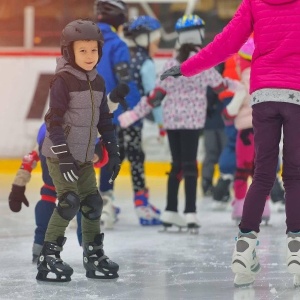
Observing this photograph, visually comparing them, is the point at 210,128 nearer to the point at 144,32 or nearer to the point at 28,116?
the point at 144,32

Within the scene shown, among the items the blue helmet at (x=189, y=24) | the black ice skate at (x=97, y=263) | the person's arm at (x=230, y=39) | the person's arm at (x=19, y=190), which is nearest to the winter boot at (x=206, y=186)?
the blue helmet at (x=189, y=24)

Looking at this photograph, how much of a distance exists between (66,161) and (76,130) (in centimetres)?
20

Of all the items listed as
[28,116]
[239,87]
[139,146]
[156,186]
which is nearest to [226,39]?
[239,87]

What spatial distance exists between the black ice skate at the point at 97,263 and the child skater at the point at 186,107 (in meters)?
1.81

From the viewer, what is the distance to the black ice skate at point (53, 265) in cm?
487

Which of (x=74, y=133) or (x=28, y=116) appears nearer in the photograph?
(x=74, y=133)

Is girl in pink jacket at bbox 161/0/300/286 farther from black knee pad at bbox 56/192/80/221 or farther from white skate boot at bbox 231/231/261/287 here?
black knee pad at bbox 56/192/80/221

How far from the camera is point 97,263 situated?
16.4 feet

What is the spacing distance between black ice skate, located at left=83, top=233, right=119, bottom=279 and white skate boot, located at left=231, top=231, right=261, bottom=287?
56 centimetres

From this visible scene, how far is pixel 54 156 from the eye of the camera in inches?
192

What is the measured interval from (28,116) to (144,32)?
160 inches

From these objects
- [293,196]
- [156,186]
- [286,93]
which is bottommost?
[156,186]

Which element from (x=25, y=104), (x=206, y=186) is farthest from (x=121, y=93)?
(x=25, y=104)

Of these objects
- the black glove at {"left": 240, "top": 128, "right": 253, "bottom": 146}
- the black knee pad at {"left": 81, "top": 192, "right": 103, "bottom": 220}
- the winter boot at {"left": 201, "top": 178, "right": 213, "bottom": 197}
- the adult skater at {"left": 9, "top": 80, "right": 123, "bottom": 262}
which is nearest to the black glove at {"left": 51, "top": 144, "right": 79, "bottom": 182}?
the black knee pad at {"left": 81, "top": 192, "right": 103, "bottom": 220}
